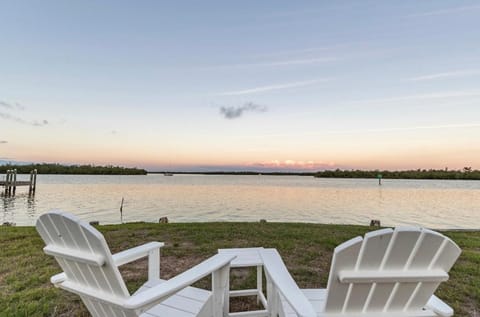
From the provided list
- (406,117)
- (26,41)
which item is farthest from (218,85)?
(406,117)

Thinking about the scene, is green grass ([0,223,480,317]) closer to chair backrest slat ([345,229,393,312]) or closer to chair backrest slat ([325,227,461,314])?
chair backrest slat ([325,227,461,314])

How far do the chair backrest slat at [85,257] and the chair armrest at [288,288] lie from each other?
77 centimetres

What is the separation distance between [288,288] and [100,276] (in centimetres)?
98

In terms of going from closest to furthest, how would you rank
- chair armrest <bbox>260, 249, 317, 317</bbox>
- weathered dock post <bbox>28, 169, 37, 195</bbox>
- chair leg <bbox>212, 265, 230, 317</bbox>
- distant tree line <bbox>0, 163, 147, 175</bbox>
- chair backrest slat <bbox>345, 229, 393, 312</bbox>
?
chair backrest slat <bbox>345, 229, 393, 312</bbox> → chair armrest <bbox>260, 249, 317, 317</bbox> → chair leg <bbox>212, 265, 230, 317</bbox> → weathered dock post <bbox>28, 169, 37, 195</bbox> → distant tree line <bbox>0, 163, 147, 175</bbox>

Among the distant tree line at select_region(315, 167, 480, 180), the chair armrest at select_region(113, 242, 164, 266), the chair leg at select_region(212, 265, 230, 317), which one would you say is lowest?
the chair leg at select_region(212, 265, 230, 317)

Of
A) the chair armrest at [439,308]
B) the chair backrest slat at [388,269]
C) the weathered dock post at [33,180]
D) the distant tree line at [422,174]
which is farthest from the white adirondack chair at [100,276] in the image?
the distant tree line at [422,174]

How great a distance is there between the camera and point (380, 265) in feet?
3.75

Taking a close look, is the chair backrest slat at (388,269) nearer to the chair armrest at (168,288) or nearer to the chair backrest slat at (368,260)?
the chair backrest slat at (368,260)

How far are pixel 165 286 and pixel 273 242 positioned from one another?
12.4 ft

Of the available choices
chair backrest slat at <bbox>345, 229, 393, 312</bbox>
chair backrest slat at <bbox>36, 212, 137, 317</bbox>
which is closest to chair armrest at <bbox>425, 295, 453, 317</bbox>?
chair backrest slat at <bbox>345, 229, 393, 312</bbox>

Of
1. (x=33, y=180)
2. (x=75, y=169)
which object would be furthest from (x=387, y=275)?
(x=75, y=169)

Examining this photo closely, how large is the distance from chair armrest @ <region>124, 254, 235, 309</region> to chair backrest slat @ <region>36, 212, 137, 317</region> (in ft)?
0.31

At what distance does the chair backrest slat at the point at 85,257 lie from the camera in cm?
129

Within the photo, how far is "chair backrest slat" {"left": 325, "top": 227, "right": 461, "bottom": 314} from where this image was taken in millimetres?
1088
